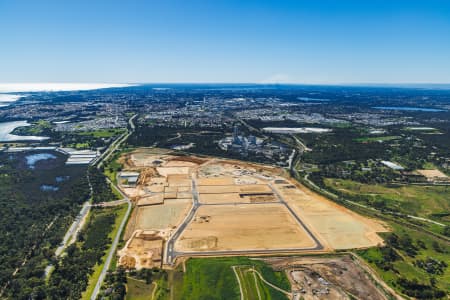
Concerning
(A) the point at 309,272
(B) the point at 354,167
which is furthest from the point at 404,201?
(A) the point at 309,272

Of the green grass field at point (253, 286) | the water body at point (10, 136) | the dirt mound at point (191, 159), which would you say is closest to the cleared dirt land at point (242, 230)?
the green grass field at point (253, 286)

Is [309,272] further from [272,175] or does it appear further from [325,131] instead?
[325,131]

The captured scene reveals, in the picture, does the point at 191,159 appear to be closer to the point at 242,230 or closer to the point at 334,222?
the point at 242,230

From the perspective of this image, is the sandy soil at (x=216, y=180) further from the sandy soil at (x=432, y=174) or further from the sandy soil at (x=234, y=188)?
the sandy soil at (x=432, y=174)

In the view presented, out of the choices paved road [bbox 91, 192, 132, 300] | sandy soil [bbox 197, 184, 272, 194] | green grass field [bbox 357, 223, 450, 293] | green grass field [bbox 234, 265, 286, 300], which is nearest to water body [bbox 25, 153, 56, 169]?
paved road [bbox 91, 192, 132, 300]

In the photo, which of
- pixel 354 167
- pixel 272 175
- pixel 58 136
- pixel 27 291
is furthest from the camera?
pixel 58 136

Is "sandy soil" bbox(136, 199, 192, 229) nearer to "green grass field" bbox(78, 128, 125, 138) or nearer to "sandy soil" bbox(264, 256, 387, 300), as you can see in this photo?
"sandy soil" bbox(264, 256, 387, 300)
